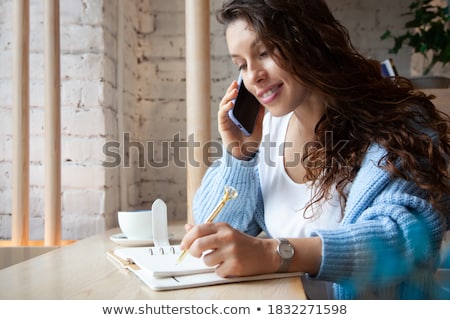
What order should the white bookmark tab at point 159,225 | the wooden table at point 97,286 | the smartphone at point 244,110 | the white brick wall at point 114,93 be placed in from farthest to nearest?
the white brick wall at point 114,93 → the smartphone at point 244,110 → the white bookmark tab at point 159,225 → the wooden table at point 97,286

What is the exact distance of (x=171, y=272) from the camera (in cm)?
41

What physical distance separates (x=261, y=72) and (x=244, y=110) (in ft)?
0.37

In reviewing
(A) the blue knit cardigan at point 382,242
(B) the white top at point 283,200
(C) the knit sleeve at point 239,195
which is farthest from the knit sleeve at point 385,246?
(C) the knit sleeve at point 239,195

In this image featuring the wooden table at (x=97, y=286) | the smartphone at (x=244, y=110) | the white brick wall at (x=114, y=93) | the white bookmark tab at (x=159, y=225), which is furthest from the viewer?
the white brick wall at (x=114, y=93)

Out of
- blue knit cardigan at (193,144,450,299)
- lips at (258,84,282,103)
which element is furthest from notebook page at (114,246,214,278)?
lips at (258,84,282,103)

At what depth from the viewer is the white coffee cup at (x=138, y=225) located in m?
0.61

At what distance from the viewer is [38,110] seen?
3.19 feet

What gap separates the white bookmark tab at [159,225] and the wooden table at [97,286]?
0.29 feet

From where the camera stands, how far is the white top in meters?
0.61

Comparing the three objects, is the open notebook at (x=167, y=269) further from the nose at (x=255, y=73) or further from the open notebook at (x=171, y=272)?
the nose at (x=255, y=73)

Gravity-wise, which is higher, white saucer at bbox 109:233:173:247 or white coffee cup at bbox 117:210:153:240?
white coffee cup at bbox 117:210:153:240

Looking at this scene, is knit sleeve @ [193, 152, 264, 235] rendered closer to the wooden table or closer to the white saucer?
the white saucer
